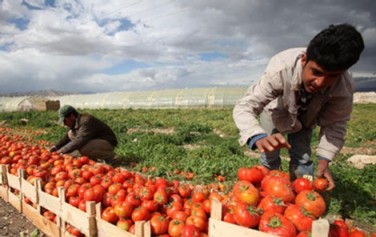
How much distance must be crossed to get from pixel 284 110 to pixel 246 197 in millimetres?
1340

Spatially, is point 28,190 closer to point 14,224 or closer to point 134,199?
point 14,224

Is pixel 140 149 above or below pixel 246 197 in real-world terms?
below

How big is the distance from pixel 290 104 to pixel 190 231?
1533 mm

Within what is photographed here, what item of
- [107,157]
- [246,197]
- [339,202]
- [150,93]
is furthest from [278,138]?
[150,93]

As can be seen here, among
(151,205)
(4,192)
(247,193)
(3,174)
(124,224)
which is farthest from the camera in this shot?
(4,192)

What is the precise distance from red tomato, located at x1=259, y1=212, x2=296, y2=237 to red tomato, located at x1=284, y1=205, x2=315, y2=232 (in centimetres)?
5

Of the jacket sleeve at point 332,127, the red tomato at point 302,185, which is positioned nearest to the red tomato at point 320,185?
the red tomato at point 302,185

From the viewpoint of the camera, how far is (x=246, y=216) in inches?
86.7

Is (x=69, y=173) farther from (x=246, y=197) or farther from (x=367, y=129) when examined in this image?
(x=367, y=129)

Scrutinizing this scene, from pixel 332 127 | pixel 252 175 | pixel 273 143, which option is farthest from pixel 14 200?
pixel 332 127

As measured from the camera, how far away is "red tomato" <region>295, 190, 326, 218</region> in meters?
2.26

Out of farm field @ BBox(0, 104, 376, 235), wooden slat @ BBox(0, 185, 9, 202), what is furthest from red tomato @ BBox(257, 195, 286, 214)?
wooden slat @ BBox(0, 185, 9, 202)

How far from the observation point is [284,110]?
3428 mm

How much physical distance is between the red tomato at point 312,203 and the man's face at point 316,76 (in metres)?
0.88
